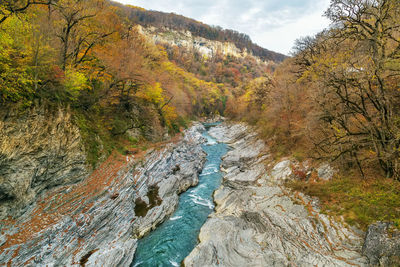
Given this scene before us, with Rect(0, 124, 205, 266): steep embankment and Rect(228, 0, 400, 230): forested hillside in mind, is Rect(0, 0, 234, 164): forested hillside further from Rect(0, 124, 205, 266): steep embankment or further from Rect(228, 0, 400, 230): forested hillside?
Rect(228, 0, 400, 230): forested hillside

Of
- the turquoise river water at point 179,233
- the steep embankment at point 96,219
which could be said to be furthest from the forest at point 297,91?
the turquoise river water at point 179,233

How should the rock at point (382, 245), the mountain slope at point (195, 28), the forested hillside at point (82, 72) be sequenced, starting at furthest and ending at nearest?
the mountain slope at point (195, 28) < the forested hillside at point (82, 72) < the rock at point (382, 245)

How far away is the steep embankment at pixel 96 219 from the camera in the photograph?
24.1 feet

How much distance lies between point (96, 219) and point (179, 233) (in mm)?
5052

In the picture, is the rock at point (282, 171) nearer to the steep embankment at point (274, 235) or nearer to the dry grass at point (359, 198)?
the steep embankment at point (274, 235)

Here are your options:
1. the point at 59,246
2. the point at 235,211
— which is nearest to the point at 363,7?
the point at 235,211

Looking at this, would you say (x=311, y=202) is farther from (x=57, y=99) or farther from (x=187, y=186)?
(x=57, y=99)

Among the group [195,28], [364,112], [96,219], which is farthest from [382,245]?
[195,28]

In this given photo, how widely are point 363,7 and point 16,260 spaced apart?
744 inches

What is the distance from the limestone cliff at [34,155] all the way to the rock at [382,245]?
49.5ft

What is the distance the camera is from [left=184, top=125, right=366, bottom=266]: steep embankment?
7742 mm

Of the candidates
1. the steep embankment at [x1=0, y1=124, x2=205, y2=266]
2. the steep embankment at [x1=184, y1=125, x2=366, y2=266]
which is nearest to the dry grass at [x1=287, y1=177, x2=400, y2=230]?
the steep embankment at [x1=184, y1=125, x2=366, y2=266]

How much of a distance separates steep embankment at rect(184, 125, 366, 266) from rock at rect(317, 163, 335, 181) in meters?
2.34

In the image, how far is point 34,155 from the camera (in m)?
8.91
